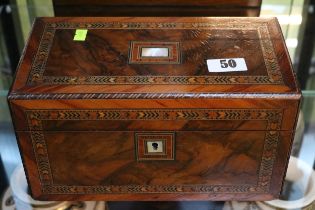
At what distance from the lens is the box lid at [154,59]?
0.79 meters

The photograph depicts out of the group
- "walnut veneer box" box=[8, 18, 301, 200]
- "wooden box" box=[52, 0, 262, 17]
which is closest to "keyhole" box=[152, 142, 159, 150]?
"walnut veneer box" box=[8, 18, 301, 200]

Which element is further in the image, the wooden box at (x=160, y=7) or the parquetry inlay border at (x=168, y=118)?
the wooden box at (x=160, y=7)

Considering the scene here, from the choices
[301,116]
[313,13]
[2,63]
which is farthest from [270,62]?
[2,63]

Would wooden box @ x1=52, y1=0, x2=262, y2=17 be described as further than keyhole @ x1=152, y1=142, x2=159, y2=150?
Yes

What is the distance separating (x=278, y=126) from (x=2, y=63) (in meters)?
0.65

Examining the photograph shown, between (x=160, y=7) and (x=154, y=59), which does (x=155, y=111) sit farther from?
(x=160, y=7)

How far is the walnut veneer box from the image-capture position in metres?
0.79

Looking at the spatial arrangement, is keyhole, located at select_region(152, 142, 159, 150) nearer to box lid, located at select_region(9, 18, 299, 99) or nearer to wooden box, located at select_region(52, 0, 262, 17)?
box lid, located at select_region(9, 18, 299, 99)

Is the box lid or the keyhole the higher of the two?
the box lid

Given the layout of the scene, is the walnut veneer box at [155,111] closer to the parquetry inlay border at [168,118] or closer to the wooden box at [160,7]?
the parquetry inlay border at [168,118]

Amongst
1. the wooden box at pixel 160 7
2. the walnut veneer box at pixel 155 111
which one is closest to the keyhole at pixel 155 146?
the walnut veneer box at pixel 155 111

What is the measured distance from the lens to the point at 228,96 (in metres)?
0.78

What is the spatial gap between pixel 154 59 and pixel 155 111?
12cm

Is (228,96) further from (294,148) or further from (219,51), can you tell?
(294,148)
